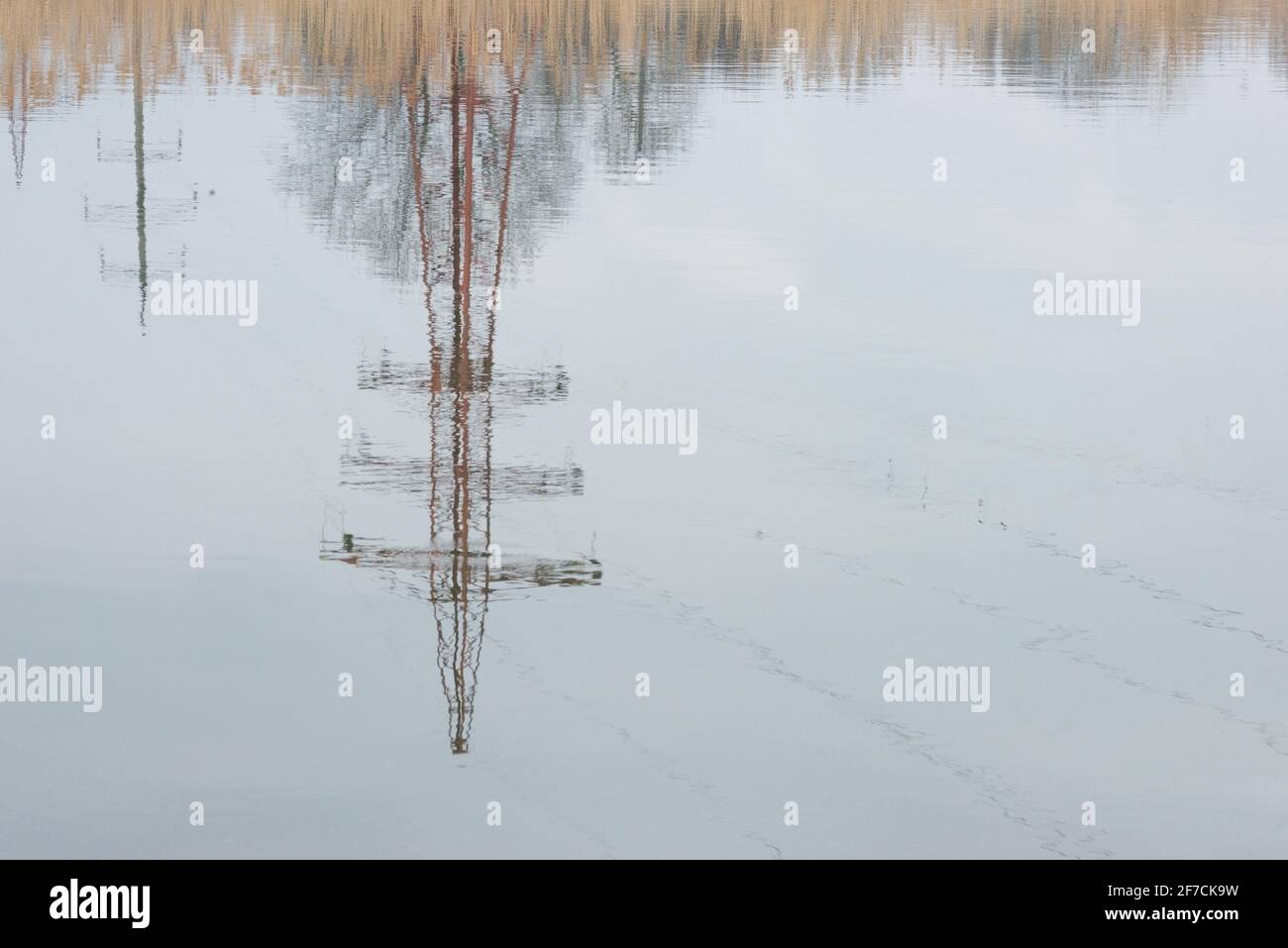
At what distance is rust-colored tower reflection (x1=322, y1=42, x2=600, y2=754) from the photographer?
1323 centimetres

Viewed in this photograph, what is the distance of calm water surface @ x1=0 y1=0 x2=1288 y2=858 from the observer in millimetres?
→ 11305

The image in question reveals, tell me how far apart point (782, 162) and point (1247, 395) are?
1126 cm

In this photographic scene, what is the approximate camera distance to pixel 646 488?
15672 millimetres

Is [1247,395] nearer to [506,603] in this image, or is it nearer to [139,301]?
[506,603]

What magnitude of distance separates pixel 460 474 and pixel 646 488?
4.55ft

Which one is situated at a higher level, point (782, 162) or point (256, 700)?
point (782, 162)

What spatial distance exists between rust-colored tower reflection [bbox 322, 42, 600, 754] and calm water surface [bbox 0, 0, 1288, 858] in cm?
5

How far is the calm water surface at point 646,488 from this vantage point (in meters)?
11.3

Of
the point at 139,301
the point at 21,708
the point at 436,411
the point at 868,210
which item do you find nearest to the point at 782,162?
the point at 868,210

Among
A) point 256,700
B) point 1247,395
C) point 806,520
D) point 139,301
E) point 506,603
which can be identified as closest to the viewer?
point 256,700

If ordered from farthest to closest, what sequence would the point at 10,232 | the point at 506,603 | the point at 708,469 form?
the point at 10,232 → the point at 708,469 → the point at 506,603

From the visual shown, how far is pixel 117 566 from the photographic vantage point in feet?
46.5

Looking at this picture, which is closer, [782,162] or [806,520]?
[806,520]

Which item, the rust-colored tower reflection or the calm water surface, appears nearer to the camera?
the calm water surface
